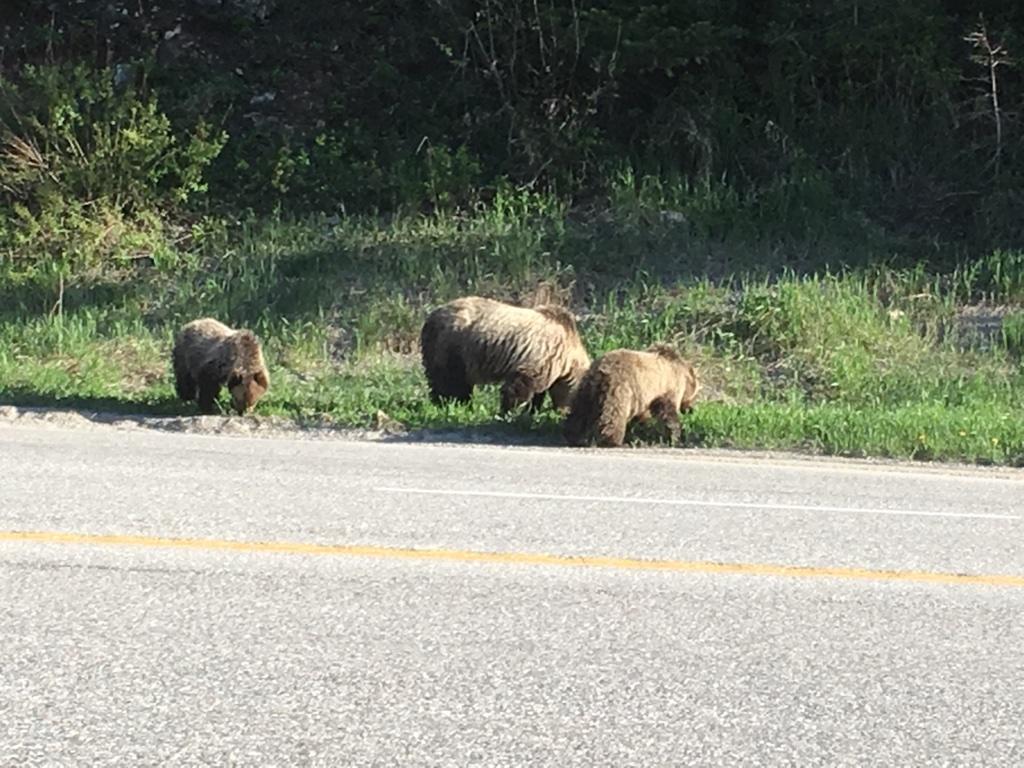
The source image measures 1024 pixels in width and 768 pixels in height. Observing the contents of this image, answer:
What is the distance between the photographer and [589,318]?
17953mm

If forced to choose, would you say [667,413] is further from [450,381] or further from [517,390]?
[450,381]

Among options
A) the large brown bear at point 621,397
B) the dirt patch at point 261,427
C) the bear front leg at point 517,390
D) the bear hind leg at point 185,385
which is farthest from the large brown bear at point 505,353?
the bear hind leg at point 185,385

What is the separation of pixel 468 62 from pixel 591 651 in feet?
62.4

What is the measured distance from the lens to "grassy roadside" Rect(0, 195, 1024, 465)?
1341 centimetres

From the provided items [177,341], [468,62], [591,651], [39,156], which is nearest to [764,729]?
[591,651]

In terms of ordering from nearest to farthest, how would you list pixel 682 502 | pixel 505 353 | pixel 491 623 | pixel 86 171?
1. pixel 491 623
2. pixel 682 502
3. pixel 505 353
4. pixel 86 171

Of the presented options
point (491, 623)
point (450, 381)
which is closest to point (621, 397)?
point (450, 381)

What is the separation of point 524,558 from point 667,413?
17.6 ft

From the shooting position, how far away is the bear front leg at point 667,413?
40.2 feet

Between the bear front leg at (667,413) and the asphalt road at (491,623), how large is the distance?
2.75 metres

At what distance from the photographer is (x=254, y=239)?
20203 millimetres

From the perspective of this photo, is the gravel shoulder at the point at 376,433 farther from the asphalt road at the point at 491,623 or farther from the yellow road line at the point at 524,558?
the yellow road line at the point at 524,558

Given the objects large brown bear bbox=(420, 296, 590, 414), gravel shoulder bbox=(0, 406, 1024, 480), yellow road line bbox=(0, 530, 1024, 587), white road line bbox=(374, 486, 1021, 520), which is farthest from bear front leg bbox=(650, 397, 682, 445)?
yellow road line bbox=(0, 530, 1024, 587)

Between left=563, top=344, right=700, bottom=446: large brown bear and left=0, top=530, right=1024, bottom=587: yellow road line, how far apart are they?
466 centimetres
